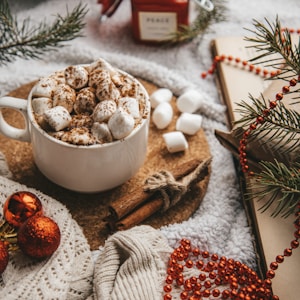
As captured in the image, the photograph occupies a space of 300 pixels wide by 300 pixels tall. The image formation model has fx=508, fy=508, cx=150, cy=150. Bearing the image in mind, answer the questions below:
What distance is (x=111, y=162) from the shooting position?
33.9 inches

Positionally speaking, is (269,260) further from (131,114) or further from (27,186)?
(27,186)

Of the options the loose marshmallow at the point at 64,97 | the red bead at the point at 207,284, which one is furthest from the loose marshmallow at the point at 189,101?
the red bead at the point at 207,284

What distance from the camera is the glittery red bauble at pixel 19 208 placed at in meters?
0.81

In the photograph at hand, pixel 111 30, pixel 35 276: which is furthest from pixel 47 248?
pixel 111 30

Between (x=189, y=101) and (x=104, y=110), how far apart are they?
1.03ft

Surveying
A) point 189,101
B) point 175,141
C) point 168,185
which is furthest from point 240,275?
point 189,101

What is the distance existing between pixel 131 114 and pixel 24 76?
40cm

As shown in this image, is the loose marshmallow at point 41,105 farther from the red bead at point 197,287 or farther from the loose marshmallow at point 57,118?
the red bead at point 197,287

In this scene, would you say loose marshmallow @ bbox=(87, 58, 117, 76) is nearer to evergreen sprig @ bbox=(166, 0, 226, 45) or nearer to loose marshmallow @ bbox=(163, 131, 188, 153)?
loose marshmallow @ bbox=(163, 131, 188, 153)

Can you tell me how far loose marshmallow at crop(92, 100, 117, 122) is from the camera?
0.83 meters

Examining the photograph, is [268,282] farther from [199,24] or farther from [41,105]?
[199,24]

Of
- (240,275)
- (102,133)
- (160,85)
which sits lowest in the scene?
(240,275)

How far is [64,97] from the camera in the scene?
851 millimetres

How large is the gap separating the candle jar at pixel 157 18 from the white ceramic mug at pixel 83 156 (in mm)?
417
